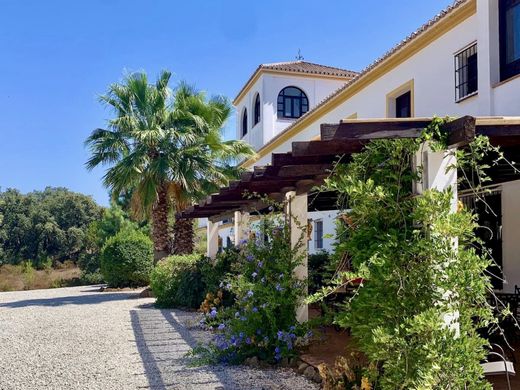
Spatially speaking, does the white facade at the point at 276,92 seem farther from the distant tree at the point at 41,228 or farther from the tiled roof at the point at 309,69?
the distant tree at the point at 41,228

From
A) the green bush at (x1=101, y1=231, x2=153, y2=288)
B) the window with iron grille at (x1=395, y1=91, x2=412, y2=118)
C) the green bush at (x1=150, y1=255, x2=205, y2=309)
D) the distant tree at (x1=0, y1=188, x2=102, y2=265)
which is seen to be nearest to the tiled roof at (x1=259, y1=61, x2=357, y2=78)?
the green bush at (x1=101, y1=231, x2=153, y2=288)

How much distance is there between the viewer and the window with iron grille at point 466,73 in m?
10.9

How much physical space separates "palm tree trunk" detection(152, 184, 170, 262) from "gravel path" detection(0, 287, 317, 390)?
4.84m

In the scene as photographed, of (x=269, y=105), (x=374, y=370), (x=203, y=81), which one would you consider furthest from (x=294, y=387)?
(x=269, y=105)

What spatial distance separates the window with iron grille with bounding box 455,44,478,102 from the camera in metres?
10.9

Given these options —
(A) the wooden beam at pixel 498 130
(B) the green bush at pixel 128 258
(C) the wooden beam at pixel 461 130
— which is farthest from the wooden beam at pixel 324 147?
(B) the green bush at pixel 128 258

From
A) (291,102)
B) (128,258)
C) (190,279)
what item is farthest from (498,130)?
(291,102)

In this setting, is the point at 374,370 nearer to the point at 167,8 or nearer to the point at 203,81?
the point at 167,8

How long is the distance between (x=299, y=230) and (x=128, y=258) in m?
15.6

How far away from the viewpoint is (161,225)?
19984mm

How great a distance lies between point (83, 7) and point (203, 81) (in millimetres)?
5266

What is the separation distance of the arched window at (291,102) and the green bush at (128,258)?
1073 cm

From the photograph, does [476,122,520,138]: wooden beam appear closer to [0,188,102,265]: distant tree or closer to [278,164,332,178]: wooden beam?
[278,164,332,178]: wooden beam

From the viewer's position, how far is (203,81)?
2044 cm
